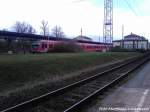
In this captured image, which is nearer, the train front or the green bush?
the train front

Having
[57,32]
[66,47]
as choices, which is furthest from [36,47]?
[57,32]

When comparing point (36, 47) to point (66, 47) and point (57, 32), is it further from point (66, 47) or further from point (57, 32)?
point (57, 32)

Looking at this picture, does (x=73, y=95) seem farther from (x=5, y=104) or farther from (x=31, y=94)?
(x=5, y=104)

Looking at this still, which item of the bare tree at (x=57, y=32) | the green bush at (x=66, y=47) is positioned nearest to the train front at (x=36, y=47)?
the green bush at (x=66, y=47)

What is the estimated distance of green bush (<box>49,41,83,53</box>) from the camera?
215 ft

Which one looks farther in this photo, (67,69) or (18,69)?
(67,69)

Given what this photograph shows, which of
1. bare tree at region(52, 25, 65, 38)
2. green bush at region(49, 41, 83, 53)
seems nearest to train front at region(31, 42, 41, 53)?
green bush at region(49, 41, 83, 53)

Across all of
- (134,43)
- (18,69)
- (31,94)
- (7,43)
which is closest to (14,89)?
(31,94)

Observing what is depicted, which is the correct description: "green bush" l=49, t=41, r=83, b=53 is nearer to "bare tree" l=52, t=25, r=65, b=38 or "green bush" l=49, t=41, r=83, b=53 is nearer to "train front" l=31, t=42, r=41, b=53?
"train front" l=31, t=42, r=41, b=53

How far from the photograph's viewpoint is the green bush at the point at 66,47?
65625 mm

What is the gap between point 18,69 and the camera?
20172 millimetres

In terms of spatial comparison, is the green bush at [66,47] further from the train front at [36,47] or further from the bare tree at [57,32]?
the bare tree at [57,32]

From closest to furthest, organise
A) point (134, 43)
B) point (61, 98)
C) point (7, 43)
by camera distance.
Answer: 1. point (61, 98)
2. point (7, 43)
3. point (134, 43)

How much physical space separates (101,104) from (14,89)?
5111 mm
